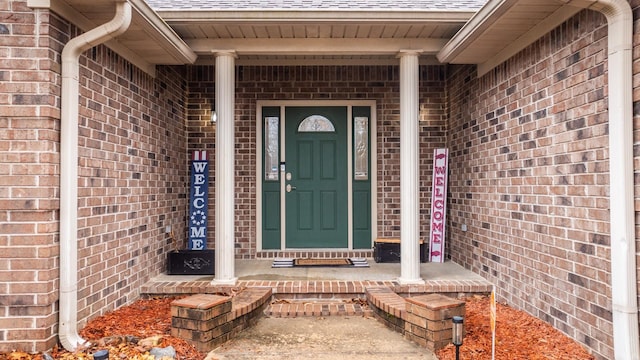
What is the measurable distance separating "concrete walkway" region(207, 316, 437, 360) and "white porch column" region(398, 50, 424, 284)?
857 mm

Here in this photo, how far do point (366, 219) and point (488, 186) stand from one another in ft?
5.80

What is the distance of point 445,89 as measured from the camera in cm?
565

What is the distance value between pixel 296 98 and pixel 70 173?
3233mm

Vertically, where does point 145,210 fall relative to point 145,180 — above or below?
below

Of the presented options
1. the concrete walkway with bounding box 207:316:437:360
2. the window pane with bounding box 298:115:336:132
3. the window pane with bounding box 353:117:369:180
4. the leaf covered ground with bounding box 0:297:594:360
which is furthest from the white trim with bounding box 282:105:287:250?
the leaf covered ground with bounding box 0:297:594:360

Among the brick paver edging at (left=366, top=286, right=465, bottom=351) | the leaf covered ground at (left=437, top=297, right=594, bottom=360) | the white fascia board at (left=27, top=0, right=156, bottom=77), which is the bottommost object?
the leaf covered ground at (left=437, top=297, right=594, bottom=360)

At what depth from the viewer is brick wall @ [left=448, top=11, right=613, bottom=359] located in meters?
2.73

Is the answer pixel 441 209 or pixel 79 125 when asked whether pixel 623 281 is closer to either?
pixel 441 209

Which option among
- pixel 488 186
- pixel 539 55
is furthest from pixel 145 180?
pixel 539 55

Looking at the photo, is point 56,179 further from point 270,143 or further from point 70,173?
point 270,143

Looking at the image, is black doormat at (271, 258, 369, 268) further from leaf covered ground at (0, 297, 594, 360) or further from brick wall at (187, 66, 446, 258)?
leaf covered ground at (0, 297, 594, 360)

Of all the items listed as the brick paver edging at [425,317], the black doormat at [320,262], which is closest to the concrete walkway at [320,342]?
the brick paver edging at [425,317]

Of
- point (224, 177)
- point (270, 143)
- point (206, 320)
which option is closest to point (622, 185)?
point (206, 320)

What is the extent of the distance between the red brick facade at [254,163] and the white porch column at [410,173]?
795 millimetres
